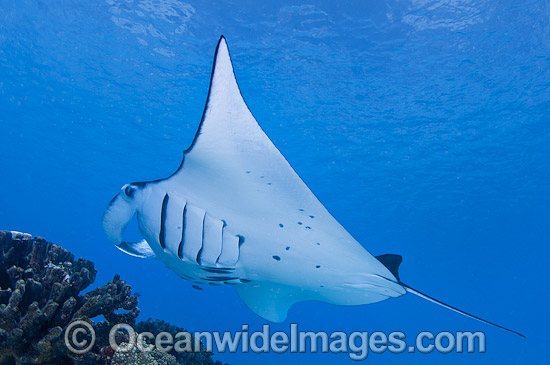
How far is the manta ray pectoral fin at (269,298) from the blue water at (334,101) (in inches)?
378

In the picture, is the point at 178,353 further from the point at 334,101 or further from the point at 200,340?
the point at 334,101

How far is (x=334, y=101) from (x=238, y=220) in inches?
504

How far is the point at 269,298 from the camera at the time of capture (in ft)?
13.0

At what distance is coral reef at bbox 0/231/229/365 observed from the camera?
2.38 m

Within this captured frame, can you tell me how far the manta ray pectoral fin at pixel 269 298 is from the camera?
372 cm

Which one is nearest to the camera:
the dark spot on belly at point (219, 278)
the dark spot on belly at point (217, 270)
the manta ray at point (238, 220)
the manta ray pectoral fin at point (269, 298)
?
the manta ray at point (238, 220)

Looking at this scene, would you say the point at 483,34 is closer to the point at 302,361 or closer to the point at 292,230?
the point at 292,230

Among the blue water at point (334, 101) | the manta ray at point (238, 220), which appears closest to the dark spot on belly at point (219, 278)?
the manta ray at point (238, 220)

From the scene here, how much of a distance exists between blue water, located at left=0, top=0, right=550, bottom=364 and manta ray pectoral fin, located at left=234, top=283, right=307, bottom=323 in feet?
A: 31.5

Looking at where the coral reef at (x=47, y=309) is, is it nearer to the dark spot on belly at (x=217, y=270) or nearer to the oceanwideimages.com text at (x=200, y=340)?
the oceanwideimages.com text at (x=200, y=340)

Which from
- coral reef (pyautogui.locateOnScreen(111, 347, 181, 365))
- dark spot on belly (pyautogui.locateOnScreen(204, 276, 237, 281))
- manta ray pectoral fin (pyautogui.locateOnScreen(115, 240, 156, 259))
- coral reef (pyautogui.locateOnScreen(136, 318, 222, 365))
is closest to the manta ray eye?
manta ray pectoral fin (pyautogui.locateOnScreen(115, 240, 156, 259))

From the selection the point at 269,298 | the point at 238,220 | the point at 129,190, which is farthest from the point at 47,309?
the point at 269,298

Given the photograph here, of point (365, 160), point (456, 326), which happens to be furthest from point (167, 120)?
point (456, 326)

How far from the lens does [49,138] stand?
2375 cm
